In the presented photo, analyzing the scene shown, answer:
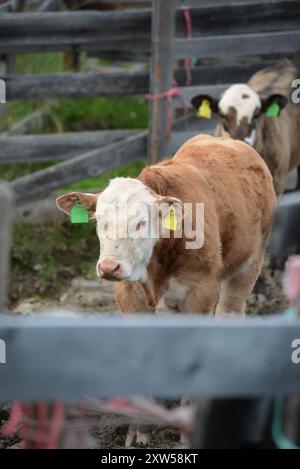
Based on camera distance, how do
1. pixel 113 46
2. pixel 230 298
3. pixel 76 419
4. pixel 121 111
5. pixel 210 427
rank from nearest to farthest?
1. pixel 210 427
2. pixel 76 419
3. pixel 230 298
4. pixel 113 46
5. pixel 121 111

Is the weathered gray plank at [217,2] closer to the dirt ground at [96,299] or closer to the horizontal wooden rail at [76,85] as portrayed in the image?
the horizontal wooden rail at [76,85]

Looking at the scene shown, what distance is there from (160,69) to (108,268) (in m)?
3.88

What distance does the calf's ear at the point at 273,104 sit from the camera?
28.9ft

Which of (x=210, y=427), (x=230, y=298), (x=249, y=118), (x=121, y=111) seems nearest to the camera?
(x=210, y=427)

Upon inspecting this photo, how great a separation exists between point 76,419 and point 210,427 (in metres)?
0.42

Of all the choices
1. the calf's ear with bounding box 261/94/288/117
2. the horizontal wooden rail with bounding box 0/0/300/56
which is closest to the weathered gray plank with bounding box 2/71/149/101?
the horizontal wooden rail with bounding box 0/0/300/56

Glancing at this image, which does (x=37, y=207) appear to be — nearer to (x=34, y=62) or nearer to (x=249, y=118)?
(x=249, y=118)

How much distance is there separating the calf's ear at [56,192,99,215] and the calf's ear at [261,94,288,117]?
3753 millimetres

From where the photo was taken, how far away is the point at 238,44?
9023 millimetres

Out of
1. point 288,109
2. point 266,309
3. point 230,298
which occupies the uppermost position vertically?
point 288,109

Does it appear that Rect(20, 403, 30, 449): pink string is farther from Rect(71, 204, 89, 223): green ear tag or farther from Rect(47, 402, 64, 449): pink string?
Rect(71, 204, 89, 223): green ear tag

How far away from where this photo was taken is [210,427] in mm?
2617

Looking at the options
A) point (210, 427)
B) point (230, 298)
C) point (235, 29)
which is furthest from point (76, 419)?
point (235, 29)

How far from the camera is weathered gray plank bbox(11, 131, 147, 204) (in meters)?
8.59
